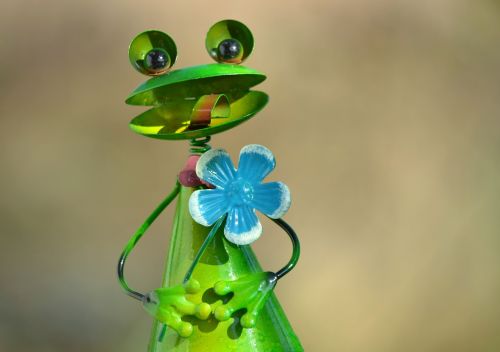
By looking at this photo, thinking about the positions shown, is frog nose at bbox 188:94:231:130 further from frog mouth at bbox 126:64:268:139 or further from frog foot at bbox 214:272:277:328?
frog foot at bbox 214:272:277:328

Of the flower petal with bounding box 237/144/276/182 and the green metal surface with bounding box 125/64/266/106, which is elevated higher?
the green metal surface with bounding box 125/64/266/106

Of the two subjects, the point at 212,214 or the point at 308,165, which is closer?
the point at 212,214

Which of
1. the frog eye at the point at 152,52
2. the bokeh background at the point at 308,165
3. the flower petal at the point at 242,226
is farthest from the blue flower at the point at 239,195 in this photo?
the bokeh background at the point at 308,165

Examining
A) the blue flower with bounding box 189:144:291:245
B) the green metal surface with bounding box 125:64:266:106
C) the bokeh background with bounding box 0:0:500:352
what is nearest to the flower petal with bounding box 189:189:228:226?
the blue flower with bounding box 189:144:291:245

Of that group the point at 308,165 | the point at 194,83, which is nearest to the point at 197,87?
the point at 194,83

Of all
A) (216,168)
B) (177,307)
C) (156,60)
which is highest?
(156,60)

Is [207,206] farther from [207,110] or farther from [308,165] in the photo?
[308,165]

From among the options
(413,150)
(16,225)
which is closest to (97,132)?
(16,225)

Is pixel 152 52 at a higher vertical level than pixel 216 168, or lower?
higher
